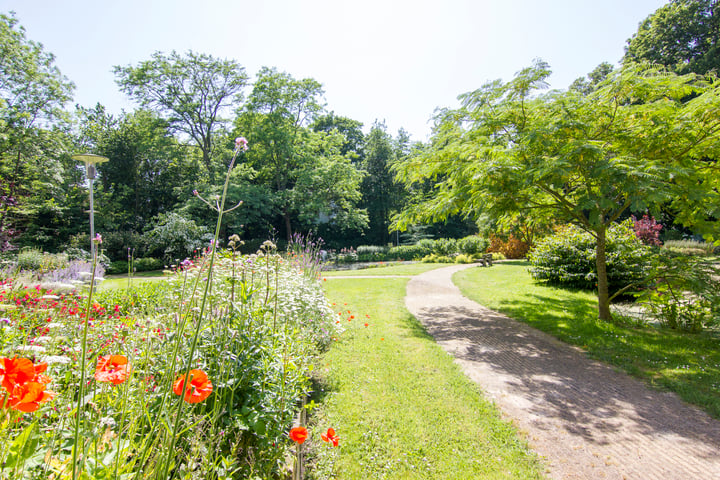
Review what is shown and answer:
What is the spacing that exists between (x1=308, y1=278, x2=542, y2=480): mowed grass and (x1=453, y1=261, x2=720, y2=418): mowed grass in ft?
7.56

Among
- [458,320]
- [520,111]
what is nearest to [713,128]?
[520,111]

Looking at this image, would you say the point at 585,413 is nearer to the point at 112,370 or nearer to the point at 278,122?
the point at 112,370

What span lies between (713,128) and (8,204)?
823 inches

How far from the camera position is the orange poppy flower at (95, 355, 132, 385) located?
4.07 ft

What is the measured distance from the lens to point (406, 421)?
2.87 m

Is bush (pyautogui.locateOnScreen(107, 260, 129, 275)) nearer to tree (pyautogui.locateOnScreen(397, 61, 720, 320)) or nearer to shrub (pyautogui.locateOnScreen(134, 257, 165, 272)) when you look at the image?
shrub (pyautogui.locateOnScreen(134, 257, 165, 272))

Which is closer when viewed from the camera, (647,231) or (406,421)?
(406,421)

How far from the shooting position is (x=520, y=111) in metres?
5.35

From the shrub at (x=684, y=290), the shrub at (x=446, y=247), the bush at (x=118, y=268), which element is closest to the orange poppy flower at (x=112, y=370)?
the shrub at (x=684, y=290)

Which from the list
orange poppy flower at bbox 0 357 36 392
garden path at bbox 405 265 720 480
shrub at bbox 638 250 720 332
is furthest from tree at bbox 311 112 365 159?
orange poppy flower at bbox 0 357 36 392

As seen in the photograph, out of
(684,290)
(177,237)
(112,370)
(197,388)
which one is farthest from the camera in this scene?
(177,237)

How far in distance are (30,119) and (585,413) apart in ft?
87.4

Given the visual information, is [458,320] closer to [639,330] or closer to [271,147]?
[639,330]

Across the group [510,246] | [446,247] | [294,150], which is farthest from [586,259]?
[294,150]
